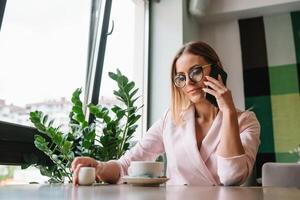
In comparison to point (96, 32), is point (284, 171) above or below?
below

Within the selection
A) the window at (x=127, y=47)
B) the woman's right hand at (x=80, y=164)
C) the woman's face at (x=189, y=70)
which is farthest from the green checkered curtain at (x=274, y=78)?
the woman's right hand at (x=80, y=164)

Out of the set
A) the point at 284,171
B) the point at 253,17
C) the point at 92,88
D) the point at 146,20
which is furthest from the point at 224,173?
the point at 253,17

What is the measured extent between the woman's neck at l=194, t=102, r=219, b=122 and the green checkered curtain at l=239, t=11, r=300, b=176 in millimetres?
1880

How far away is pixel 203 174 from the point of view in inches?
49.4

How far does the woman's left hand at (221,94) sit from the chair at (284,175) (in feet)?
2.23

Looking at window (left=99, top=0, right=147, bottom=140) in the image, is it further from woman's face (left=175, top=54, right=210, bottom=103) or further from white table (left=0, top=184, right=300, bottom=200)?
white table (left=0, top=184, right=300, bottom=200)

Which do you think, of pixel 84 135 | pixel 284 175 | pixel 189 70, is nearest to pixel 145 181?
pixel 189 70

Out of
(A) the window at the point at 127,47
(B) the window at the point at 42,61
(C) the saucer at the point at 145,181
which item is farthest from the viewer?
(A) the window at the point at 127,47

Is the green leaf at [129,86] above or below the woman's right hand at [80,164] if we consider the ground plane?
above

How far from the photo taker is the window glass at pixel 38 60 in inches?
64.9

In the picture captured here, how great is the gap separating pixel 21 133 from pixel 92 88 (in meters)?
0.85

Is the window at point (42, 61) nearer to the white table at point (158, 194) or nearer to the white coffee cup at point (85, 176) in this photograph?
the white coffee cup at point (85, 176)

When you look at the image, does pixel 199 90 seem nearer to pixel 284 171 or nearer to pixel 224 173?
pixel 224 173

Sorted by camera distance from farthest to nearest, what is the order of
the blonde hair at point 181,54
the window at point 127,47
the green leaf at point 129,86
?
1. the window at point 127,47
2. the green leaf at point 129,86
3. the blonde hair at point 181,54
